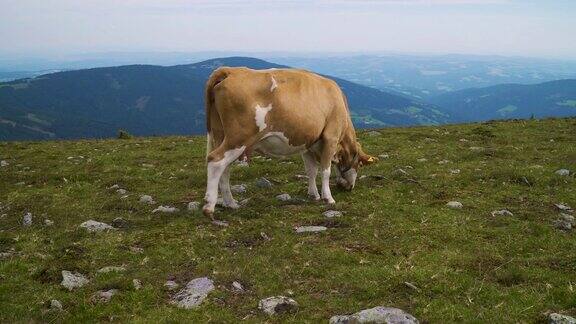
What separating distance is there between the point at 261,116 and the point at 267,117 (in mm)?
179

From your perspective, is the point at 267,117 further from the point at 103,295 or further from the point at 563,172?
the point at 563,172

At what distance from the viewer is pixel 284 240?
456 inches

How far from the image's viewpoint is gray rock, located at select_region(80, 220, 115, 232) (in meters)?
12.4

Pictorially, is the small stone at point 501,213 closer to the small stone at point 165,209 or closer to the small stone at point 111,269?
the small stone at point 165,209

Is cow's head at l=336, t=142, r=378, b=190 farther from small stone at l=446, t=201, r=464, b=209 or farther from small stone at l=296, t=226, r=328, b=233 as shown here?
small stone at l=296, t=226, r=328, b=233

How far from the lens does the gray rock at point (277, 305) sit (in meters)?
8.34

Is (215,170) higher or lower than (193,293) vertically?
higher

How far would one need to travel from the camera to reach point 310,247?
1111cm

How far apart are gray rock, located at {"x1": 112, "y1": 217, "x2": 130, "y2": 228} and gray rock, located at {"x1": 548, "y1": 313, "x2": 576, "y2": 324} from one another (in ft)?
31.4

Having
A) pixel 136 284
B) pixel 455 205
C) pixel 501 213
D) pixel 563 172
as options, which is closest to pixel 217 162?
pixel 136 284

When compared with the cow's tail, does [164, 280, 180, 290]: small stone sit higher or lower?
lower

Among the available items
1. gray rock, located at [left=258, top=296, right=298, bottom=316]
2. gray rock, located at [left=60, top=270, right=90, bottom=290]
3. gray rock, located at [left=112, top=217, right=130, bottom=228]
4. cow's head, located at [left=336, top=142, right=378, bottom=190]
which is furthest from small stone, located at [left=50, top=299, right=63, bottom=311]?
cow's head, located at [left=336, top=142, right=378, bottom=190]

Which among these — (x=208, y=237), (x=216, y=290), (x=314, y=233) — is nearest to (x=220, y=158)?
(x=208, y=237)

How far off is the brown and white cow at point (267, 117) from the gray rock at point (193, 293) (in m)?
3.80
